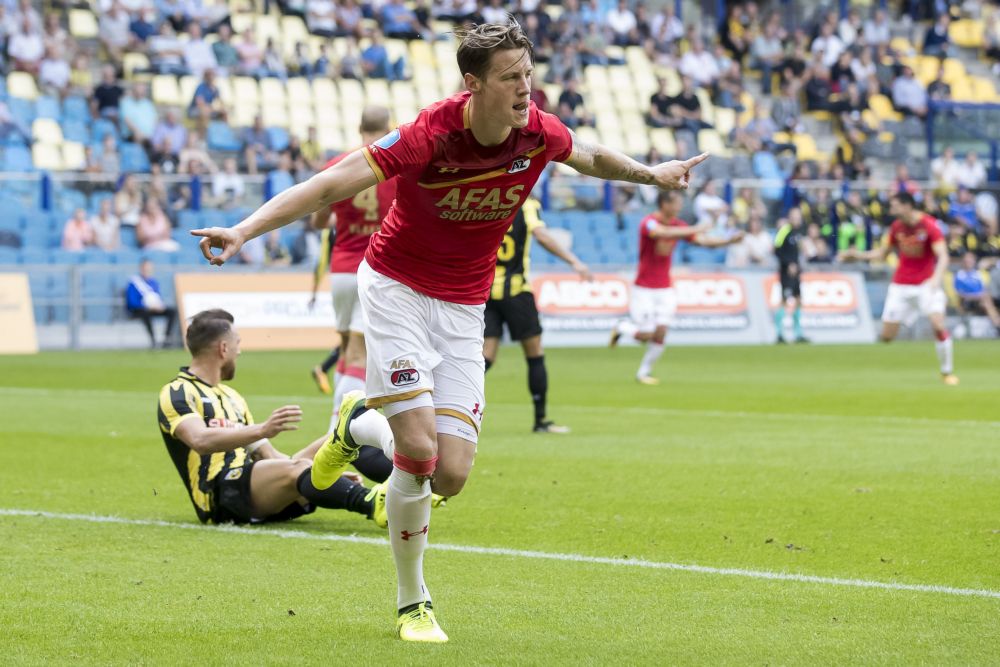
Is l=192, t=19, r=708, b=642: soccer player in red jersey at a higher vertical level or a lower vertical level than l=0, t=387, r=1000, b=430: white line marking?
higher

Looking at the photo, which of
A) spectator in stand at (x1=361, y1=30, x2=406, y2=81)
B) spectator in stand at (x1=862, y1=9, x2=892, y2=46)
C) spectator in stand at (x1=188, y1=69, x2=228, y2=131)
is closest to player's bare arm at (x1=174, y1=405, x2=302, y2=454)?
spectator in stand at (x1=188, y1=69, x2=228, y2=131)

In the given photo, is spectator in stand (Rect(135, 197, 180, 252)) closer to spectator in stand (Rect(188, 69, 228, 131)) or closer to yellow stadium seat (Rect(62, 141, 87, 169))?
yellow stadium seat (Rect(62, 141, 87, 169))

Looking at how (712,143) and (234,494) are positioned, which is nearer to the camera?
(234,494)

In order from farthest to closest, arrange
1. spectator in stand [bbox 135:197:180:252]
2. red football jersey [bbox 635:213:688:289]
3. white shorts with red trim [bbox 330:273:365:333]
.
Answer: spectator in stand [bbox 135:197:180:252]
red football jersey [bbox 635:213:688:289]
white shorts with red trim [bbox 330:273:365:333]

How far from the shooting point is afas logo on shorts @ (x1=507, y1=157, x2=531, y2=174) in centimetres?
574

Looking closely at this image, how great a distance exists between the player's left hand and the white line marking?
27.2 feet

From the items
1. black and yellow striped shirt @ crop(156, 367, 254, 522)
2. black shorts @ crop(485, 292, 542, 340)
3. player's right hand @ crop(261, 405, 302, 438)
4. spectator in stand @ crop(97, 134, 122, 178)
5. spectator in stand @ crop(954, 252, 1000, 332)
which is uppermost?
player's right hand @ crop(261, 405, 302, 438)

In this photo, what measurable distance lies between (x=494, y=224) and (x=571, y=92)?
2787cm

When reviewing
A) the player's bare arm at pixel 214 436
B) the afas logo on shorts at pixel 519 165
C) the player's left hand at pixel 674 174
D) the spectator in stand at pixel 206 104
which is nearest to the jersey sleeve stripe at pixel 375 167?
the afas logo on shorts at pixel 519 165

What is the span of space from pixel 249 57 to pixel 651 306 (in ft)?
45.0

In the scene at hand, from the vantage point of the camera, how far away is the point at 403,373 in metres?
5.68

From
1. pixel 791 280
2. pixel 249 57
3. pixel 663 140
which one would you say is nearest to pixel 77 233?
pixel 249 57

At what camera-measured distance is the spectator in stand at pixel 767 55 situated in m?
39.1

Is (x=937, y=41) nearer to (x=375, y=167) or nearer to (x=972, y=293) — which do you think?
(x=972, y=293)
